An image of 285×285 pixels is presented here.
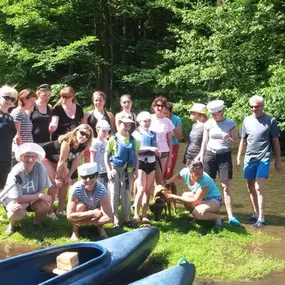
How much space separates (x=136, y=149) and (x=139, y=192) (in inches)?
26.1

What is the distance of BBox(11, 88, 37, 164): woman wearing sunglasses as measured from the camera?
667 centimetres

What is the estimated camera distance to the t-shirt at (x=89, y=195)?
618cm

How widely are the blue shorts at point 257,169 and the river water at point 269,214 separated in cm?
78

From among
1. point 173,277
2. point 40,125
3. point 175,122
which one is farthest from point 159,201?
point 173,277

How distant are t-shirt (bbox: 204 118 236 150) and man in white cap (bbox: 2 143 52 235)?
7.99ft

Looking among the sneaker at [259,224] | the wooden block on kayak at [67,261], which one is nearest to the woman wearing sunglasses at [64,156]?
the wooden block on kayak at [67,261]

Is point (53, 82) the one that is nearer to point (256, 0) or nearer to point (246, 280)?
point (256, 0)

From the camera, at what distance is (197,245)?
620cm

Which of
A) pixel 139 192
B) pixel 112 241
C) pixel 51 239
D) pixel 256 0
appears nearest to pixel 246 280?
pixel 112 241

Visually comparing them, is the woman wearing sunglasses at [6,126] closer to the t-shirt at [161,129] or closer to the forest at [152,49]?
the t-shirt at [161,129]

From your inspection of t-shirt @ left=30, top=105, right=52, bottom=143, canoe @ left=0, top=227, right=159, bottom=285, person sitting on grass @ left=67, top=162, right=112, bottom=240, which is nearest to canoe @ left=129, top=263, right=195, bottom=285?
canoe @ left=0, top=227, right=159, bottom=285

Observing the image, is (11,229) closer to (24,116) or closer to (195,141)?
(24,116)

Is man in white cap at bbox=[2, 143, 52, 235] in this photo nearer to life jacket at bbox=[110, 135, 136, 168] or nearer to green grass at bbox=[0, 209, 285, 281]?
green grass at bbox=[0, 209, 285, 281]

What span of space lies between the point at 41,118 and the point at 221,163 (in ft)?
8.84
